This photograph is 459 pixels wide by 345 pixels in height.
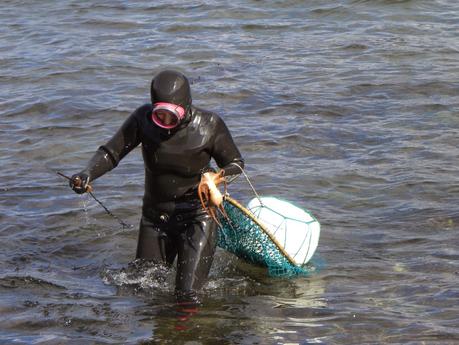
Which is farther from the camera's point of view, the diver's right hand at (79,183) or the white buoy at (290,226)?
the white buoy at (290,226)

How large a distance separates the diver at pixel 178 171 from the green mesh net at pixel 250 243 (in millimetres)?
348

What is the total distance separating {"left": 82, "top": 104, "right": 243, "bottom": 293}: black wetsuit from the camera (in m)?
7.31

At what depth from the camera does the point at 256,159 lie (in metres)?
11.5

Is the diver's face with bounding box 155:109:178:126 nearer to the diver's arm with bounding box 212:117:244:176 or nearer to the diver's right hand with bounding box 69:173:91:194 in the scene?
the diver's arm with bounding box 212:117:244:176

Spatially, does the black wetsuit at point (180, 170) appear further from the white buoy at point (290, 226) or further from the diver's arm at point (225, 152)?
the white buoy at point (290, 226)

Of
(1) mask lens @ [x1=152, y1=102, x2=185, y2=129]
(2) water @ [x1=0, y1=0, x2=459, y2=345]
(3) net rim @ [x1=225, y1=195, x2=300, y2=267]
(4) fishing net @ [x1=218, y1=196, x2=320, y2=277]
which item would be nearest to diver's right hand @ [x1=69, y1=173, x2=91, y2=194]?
(1) mask lens @ [x1=152, y1=102, x2=185, y2=129]

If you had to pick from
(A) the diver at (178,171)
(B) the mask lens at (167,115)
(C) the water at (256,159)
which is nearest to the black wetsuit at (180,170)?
(A) the diver at (178,171)

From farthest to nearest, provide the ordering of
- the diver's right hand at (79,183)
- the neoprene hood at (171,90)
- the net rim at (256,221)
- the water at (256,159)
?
the net rim at (256,221)
the water at (256,159)
the diver's right hand at (79,183)
the neoprene hood at (171,90)

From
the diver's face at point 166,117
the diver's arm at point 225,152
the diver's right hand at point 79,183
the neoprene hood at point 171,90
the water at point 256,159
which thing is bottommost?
the water at point 256,159

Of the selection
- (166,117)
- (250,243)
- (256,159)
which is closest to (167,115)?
(166,117)

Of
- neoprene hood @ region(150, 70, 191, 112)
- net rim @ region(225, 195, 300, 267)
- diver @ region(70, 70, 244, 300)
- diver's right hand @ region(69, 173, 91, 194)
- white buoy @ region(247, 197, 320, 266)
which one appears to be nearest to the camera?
neoprene hood @ region(150, 70, 191, 112)

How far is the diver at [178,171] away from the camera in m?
7.30

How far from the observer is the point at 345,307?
300 inches

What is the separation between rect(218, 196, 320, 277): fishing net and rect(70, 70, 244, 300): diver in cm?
40
